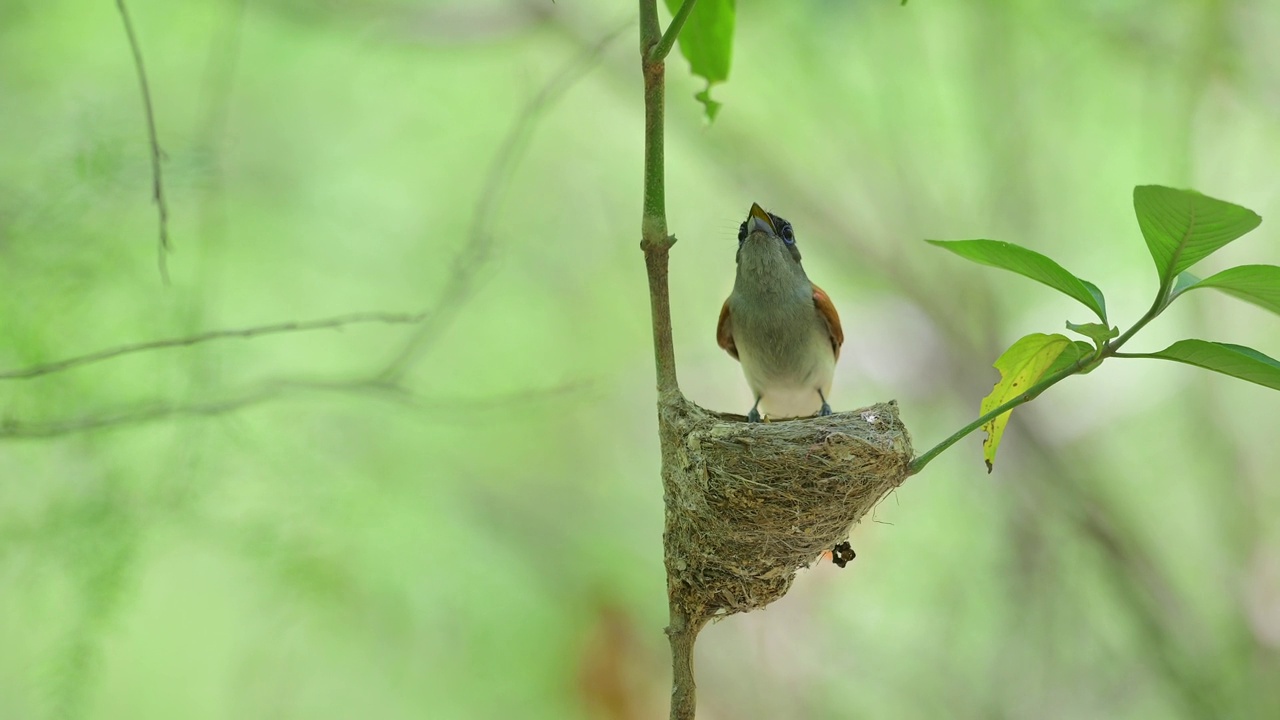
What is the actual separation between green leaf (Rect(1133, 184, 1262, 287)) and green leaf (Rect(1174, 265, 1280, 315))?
3 centimetres

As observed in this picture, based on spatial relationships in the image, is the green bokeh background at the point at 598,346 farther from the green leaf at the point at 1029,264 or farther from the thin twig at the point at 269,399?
the green leaf at the point at 1029,264

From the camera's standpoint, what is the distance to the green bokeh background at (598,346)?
2182 mm

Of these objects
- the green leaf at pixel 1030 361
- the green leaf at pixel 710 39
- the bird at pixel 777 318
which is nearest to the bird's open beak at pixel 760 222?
the bird at pixel 777 318

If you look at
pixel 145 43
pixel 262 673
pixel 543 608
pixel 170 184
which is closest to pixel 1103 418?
pixel 543 608

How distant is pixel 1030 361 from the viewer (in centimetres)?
116

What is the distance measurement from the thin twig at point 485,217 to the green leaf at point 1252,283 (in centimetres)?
167

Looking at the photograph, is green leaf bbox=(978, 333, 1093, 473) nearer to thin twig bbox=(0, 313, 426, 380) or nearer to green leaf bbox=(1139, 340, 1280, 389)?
green leaf bbox=(1139, 340, 1280, 389)

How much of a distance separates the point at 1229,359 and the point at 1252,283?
0.07 metres

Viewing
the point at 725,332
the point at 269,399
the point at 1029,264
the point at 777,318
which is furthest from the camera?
the point at 269,399

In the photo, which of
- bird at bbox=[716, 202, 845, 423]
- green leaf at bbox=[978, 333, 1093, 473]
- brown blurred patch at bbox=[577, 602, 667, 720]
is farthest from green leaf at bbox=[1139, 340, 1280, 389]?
brown blurred patch at bbox=[577, 602, 667, 720]

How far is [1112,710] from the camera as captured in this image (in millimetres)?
2783

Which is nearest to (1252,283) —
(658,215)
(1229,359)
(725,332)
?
(1229,359)

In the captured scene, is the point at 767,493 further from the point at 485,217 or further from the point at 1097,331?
the point at 485,217

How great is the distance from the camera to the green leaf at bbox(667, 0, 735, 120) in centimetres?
146
